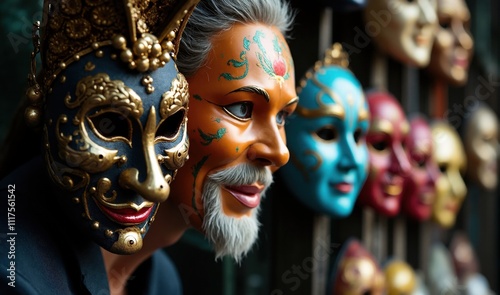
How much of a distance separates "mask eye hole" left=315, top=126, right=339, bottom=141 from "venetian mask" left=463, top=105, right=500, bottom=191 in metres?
Answer: 1.10

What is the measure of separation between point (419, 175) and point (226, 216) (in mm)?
1037

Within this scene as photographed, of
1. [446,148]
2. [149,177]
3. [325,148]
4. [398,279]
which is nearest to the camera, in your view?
[149,177]

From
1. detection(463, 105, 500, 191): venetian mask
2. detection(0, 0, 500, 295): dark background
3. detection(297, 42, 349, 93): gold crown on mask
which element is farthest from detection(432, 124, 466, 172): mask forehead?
detection(297, 42, 349, 93): gold crown on mask

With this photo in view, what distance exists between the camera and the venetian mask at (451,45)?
2311 mm

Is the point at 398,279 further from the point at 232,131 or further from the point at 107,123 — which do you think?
the point at 107,123

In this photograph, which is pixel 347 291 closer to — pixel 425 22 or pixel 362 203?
pixel 362 203

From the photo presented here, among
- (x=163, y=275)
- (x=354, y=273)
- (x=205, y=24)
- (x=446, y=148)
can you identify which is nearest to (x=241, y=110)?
(x=205, y=24)

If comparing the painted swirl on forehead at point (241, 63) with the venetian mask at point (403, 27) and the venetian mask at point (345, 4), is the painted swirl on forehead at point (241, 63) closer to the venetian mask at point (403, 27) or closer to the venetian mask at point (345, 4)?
the venetian mask at point (345, 4)

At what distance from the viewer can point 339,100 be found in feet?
5.32

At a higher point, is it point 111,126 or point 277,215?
point 111,126

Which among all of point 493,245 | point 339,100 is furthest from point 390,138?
point 493,245

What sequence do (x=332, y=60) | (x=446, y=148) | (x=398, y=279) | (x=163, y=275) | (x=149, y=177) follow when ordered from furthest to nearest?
1. (x=446, y=148)
2. (x=398, y=279)
3. (x=332, y=60)
4. (x=163, y=275)
5. (x=149, y=177)

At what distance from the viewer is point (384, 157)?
1.90 m

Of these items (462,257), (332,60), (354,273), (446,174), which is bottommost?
(462,257)
